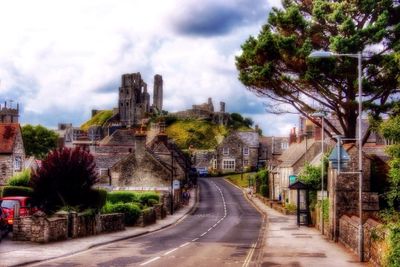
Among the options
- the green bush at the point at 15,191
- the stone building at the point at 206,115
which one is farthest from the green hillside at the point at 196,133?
the green bush at the point at 15,191

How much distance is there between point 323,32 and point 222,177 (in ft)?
294

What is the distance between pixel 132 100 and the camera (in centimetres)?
18738

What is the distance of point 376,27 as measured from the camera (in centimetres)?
3497

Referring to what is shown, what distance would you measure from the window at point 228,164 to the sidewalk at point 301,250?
8429cm

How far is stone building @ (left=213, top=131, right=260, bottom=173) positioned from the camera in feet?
423

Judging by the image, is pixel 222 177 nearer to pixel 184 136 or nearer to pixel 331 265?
pixel 184 136

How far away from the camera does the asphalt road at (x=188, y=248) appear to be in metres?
23.0

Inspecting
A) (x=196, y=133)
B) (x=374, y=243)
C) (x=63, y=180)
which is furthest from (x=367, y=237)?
(x=196, y=133)

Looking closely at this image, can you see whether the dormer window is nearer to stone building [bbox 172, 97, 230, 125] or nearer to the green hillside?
the green hillside

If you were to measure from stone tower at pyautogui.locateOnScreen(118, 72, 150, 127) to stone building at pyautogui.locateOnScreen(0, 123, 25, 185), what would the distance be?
121 m

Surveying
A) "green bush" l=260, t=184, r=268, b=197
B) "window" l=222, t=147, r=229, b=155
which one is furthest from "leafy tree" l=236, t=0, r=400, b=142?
"window" l=222, t=147, r=229, b=155

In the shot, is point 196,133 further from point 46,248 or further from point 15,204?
point 46,248

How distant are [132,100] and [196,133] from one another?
24396mm

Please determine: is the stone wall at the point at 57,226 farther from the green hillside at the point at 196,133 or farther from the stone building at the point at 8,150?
the green hillside at the point at 196,133
